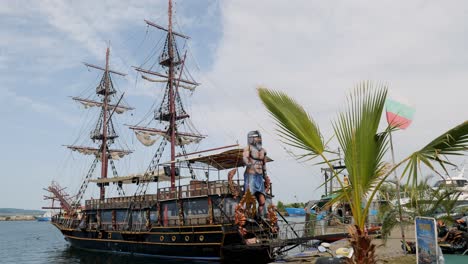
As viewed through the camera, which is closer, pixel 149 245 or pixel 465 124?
pixel 465 124

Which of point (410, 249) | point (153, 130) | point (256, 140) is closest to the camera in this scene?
point (410, 249)

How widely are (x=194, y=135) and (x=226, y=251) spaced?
18.5 meters

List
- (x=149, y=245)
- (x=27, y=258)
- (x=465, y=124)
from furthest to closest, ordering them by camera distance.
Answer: (x=27, y=258)
(x=149, y=245)
(x=465, y=124)

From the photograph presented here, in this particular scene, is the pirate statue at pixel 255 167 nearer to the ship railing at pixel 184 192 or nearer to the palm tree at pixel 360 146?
the ship railing at pixel 184 192

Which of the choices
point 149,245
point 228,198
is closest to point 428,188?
point 228,198

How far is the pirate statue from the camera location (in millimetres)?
20000

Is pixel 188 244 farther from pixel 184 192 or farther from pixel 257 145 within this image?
pixel 257 145

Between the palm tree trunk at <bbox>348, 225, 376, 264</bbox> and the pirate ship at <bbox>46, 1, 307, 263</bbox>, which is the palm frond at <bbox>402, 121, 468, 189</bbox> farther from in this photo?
the pirate ship at <bbox>46, 1, 307, 263</bbox>

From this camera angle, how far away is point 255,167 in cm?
2006

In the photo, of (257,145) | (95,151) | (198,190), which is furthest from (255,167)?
(95,151)

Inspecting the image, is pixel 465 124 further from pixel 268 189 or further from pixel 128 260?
pixel 128 260

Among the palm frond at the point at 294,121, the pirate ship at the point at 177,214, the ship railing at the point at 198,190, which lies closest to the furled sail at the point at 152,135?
the pirate ship at the point at 177,214

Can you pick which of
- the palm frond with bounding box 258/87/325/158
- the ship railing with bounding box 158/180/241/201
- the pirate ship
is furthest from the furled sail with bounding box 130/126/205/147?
the palm frond with bounding box 258/87/325/158

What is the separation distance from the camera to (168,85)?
36.8m
